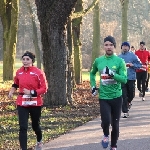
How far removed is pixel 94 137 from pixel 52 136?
2.82ft

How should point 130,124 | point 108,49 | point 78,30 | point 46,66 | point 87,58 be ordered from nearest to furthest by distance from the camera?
1. point 108,49
2. point 130,124
3. point 46,66
4. point 78,30
5. point 87,58

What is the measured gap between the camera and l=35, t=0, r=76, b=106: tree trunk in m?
12.8

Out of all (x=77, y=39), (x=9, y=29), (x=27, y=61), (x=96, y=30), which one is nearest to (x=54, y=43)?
(x=27, y=61)

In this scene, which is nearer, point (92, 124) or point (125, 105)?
point (92, 124)

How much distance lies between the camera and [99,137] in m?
9.10

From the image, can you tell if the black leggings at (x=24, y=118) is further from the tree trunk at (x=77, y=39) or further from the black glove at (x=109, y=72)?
the tree trunk at (x=77, y=39)

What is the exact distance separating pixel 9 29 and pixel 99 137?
1600cm

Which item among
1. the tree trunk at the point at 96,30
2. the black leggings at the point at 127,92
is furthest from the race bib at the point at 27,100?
the tree trunk at the point at 96,30

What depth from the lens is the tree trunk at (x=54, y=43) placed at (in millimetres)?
12812

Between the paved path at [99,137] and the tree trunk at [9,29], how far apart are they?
12872mm

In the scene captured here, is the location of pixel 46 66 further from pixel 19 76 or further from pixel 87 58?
pixel 87 58

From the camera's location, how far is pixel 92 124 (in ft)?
35.9

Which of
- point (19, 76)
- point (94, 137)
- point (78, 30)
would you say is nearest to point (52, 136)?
point (94, 137)

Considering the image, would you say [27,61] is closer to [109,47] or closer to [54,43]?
[109,47]
